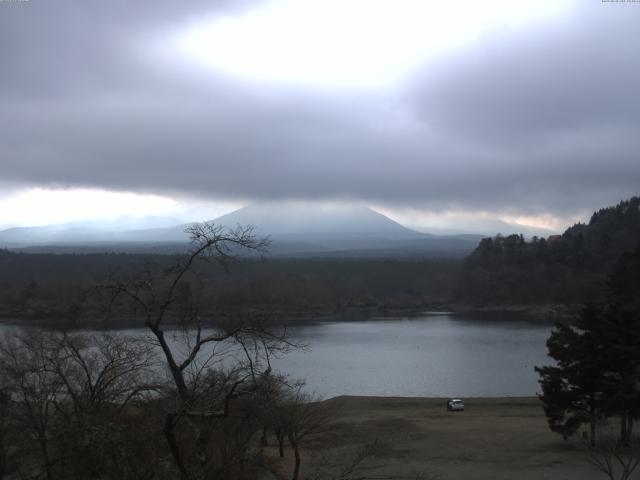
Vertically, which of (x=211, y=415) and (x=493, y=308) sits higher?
(x=211, y=415)

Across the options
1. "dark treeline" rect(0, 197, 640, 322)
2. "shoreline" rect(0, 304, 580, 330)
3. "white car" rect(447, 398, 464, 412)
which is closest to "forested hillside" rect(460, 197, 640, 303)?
"dark treeline" rect(0, 197, 640, 322)

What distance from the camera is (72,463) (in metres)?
5.90

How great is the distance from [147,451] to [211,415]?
1.18 meters

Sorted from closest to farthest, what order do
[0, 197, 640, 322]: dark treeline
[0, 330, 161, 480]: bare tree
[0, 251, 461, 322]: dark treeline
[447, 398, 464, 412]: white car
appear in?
[0, 330, 161, 480]: bare tree < [447, 398, 464, 412]: white car < [0, 251, 461, 322]: dark treeline < [0, 197, 640, 322]: dark treeline

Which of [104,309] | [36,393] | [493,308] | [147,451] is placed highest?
[104,309]

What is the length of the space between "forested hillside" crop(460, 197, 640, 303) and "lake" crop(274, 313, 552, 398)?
22.1 m

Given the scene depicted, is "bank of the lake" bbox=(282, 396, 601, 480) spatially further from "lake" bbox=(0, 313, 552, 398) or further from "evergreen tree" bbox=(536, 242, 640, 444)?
"lake" bbox=(0, 313, 552, 398)

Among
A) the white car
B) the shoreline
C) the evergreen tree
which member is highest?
the evergreen tree

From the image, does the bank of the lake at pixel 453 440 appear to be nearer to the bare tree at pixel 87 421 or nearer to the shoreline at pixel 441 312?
the bare tree at pixel 87 421

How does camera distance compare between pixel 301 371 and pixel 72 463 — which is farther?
pixel 301 371

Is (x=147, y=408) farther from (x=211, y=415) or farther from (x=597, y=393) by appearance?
(x=597, y=393)

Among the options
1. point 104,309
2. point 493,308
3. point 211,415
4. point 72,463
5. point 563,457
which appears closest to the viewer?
point 211,415

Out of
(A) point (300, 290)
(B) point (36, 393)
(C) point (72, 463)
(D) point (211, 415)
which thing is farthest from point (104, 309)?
(A) point (300, 290)

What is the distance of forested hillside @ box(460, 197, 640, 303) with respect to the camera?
80.9 m
